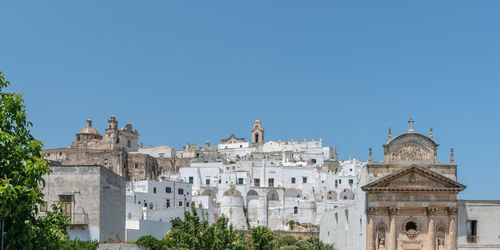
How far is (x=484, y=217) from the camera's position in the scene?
4844 centimetres

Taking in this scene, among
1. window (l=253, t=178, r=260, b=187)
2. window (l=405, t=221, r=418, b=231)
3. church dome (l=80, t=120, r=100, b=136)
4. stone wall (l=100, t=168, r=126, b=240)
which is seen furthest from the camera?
church dome (l=80, t=120, r=100, b=136)

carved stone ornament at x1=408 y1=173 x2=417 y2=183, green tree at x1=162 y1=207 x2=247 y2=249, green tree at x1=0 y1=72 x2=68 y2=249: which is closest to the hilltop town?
carved stone ornament at x1=408 y1=173 x2=417 y2=183

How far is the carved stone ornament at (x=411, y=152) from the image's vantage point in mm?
50281

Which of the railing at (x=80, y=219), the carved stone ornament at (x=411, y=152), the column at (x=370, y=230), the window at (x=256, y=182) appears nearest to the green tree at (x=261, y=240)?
the column at (x=370, y=230)

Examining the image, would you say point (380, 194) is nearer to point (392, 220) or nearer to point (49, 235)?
point (392, 220)

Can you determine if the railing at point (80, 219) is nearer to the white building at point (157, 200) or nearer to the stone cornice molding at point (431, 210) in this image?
the stone cornice molding at point (431, 210)

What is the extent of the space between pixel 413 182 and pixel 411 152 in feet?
7.09

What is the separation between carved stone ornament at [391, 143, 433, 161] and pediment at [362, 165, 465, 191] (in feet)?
3.89

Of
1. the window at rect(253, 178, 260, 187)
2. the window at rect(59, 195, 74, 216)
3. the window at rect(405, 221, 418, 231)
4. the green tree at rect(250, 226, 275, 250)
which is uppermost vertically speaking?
the window at rect(253, 178, 260, 187)

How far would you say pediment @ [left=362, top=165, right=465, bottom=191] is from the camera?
49125 millimetres

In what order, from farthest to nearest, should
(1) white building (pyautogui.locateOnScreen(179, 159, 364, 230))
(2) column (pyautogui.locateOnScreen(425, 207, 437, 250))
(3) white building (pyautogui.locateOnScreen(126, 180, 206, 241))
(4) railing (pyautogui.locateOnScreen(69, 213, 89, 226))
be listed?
(1) white building (pyautogui.locateOnScreen(179, 159, 364, 230)) < (3) white building (pyautogui.locateOnScreen(126, 180, 206, 241)) < (2) column (pyautogui.locateOnScreen(425, 207, 437, 250)) < (4) railing (pyautogui.locateOnScreen(69, 213, 89, 226))

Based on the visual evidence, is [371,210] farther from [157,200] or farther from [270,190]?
[270,190]

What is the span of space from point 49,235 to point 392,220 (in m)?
32.5

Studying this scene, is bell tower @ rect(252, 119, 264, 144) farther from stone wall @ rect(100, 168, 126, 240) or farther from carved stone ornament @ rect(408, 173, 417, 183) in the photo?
stone wall @ rect(100, 168, 126, 240)
